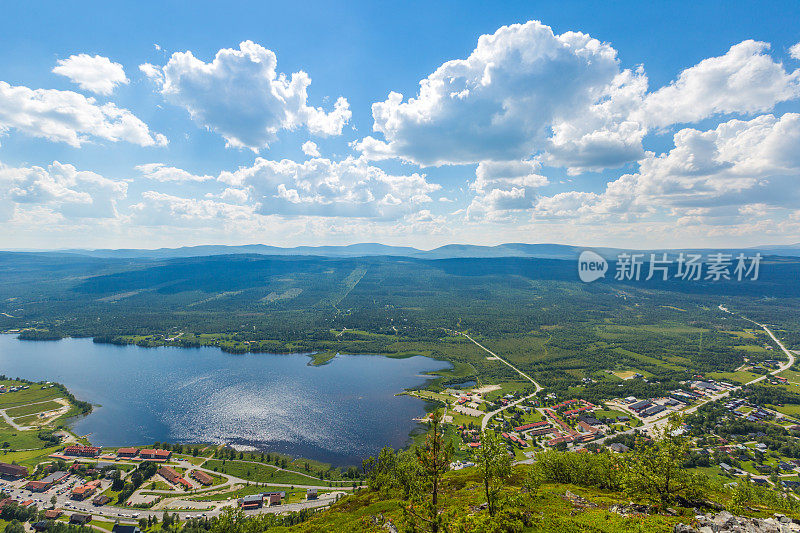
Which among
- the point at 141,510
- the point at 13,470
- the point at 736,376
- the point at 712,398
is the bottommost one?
the point at 141,510

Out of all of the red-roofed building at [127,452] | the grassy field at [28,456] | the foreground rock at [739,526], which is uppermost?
the foreground rock at [739,526]

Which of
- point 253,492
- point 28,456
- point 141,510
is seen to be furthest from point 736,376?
point 28,456

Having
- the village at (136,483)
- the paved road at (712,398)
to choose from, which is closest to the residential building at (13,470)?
the village at (136,483)

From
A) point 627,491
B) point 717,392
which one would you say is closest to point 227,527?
point 627,491

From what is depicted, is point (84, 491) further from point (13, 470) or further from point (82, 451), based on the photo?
point (13, 470)

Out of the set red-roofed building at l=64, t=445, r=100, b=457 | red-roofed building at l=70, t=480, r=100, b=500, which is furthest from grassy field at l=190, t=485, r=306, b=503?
red-roofed building at l=64, t=445, r=100, b=457

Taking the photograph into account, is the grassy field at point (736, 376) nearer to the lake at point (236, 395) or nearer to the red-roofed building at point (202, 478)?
the lake at point (236, 395)
